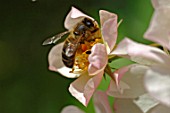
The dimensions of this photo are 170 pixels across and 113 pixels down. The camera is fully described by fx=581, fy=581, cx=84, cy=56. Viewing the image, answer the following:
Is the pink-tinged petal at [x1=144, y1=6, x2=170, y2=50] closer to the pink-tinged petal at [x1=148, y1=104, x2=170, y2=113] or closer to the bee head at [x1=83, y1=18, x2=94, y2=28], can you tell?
the pink-tinged petal at [x1=148, y1=104, x2=170, y2=113]

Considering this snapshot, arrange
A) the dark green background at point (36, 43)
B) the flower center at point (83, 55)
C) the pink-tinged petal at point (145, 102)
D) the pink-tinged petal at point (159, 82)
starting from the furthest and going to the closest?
1. the dark green background at point (36, 43)
2. the flower center at point (83, 55)
3. the pink-tinged petal at point (145, 102)
4. the pink-tinged petal at point (159, 82)

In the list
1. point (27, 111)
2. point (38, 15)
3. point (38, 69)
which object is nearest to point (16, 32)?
point (38, 15)

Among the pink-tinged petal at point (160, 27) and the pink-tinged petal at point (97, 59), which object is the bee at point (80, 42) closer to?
the pink-tinged petal at point (97, 59)

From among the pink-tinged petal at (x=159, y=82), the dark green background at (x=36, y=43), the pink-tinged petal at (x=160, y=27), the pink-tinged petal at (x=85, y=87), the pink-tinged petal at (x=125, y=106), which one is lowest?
the dark green background at (x=36, y=43)

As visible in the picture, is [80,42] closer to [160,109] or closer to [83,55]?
[83,55]

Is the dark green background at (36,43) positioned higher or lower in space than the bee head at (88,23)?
lower

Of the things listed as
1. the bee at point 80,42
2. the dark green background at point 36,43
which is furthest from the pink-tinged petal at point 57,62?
the dark green background at point 36,43

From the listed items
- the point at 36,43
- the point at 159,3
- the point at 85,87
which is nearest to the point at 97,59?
the point at 85,87

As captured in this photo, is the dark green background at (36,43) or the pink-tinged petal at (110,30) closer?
the pink-tinged petal at (110,30)
